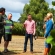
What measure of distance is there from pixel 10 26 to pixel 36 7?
35096mm

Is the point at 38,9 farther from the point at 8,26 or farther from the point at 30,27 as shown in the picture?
the point at 8,26

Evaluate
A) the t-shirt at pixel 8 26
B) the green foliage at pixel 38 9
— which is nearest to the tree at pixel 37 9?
the green foliage at pixel 38 9

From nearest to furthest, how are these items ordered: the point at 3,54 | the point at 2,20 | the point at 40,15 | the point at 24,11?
the point at 2,20
the point at 3,54
the point at 40,15
the point at 24,11

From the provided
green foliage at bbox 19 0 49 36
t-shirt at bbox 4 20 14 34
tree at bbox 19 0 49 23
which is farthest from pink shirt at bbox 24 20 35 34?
green foliage at bbox 19 0 49 36

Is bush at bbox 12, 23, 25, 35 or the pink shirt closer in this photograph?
the pink shirt

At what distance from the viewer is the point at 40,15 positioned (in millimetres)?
44562

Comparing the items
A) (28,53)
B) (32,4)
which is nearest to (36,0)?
(32,4)

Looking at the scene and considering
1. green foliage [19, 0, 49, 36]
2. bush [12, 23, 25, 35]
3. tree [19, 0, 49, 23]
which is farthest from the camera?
green foliage [19, 0, 49, 36]

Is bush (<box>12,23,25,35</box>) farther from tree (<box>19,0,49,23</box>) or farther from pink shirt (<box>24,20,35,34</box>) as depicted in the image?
pink shirt (<box>24,20,35,34</box>)

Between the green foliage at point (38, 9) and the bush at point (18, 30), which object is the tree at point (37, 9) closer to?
the green foliage at point (38, 9)

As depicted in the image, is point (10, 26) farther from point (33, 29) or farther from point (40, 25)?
point (40, 25)

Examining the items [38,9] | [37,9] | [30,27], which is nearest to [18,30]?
[37,9]

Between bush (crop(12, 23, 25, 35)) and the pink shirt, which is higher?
the pink shirt

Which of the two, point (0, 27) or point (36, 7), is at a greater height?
point (36, 7)
